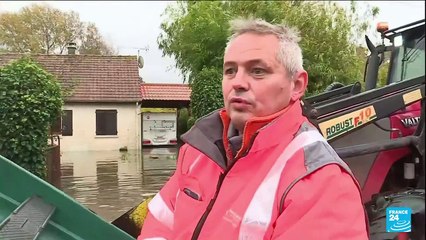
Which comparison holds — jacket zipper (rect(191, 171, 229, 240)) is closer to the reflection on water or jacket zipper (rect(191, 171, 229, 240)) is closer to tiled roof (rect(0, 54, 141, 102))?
the reflection on water

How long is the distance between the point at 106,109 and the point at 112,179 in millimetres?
9719

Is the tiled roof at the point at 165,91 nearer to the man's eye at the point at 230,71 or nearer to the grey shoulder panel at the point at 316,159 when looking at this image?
the man's eye at the point at 230,71

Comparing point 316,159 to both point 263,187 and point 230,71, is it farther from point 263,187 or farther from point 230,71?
point 230,71

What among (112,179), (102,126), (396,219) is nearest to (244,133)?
(396,219)

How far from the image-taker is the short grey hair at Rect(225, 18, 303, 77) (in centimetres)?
156

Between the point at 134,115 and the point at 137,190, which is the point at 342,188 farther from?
the point at 134,115

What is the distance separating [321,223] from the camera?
4.41ft

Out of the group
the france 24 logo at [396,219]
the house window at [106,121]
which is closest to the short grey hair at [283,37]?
the france 24 logo at [396,219]

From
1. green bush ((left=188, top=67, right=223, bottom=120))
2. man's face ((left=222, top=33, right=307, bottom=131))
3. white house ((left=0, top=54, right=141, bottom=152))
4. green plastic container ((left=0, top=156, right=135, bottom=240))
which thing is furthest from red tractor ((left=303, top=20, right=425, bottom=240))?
white house ((left=0, top=54, right=141, bottom=152))

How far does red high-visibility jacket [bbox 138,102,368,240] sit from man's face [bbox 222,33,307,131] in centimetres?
4

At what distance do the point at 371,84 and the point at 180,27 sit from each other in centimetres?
1117

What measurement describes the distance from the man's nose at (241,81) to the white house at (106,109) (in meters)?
19.2

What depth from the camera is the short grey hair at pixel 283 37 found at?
1560 mm

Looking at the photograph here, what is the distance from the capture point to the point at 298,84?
1634 millimetres
